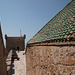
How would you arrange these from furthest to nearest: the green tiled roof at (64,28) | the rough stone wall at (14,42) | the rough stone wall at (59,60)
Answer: the rough stone wall at (14,42), the green tiled roof at (64,28), the rough stone wall at (59,60)

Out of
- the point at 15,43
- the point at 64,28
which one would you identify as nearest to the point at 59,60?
the point at 64,28

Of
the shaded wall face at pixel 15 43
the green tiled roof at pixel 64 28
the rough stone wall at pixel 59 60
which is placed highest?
the green tiled roof at pixel 64 28

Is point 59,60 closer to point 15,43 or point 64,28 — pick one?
point 64,28

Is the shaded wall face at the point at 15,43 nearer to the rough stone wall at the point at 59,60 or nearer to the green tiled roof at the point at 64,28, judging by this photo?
the green tiled roof at the point at 64,28

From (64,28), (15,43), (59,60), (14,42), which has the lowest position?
(15,43)

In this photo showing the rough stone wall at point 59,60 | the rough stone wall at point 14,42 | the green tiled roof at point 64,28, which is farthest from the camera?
the rough stone wall at point 14,42

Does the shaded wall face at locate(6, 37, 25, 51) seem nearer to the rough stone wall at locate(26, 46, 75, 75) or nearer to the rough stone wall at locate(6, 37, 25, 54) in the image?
A: the rough stone wall at locate(6, 37, 25, 54)

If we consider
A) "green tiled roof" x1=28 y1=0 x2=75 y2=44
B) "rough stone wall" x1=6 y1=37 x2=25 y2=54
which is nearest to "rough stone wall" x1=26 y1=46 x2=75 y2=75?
"green tiled roof" x1=28 y1=0 x2=75 y2=44

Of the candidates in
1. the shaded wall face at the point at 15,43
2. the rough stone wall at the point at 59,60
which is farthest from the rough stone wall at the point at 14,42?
the rough stone wall at the point at 59,60

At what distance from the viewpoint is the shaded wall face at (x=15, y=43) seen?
88.6ft

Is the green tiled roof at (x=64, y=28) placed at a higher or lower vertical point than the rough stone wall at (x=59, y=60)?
higher

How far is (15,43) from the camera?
90.0 ft

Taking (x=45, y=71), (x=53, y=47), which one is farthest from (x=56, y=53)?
(x=45, y=71)

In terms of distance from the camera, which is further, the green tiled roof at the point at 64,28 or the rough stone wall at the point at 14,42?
the rough stone wall at the point at 14,42
